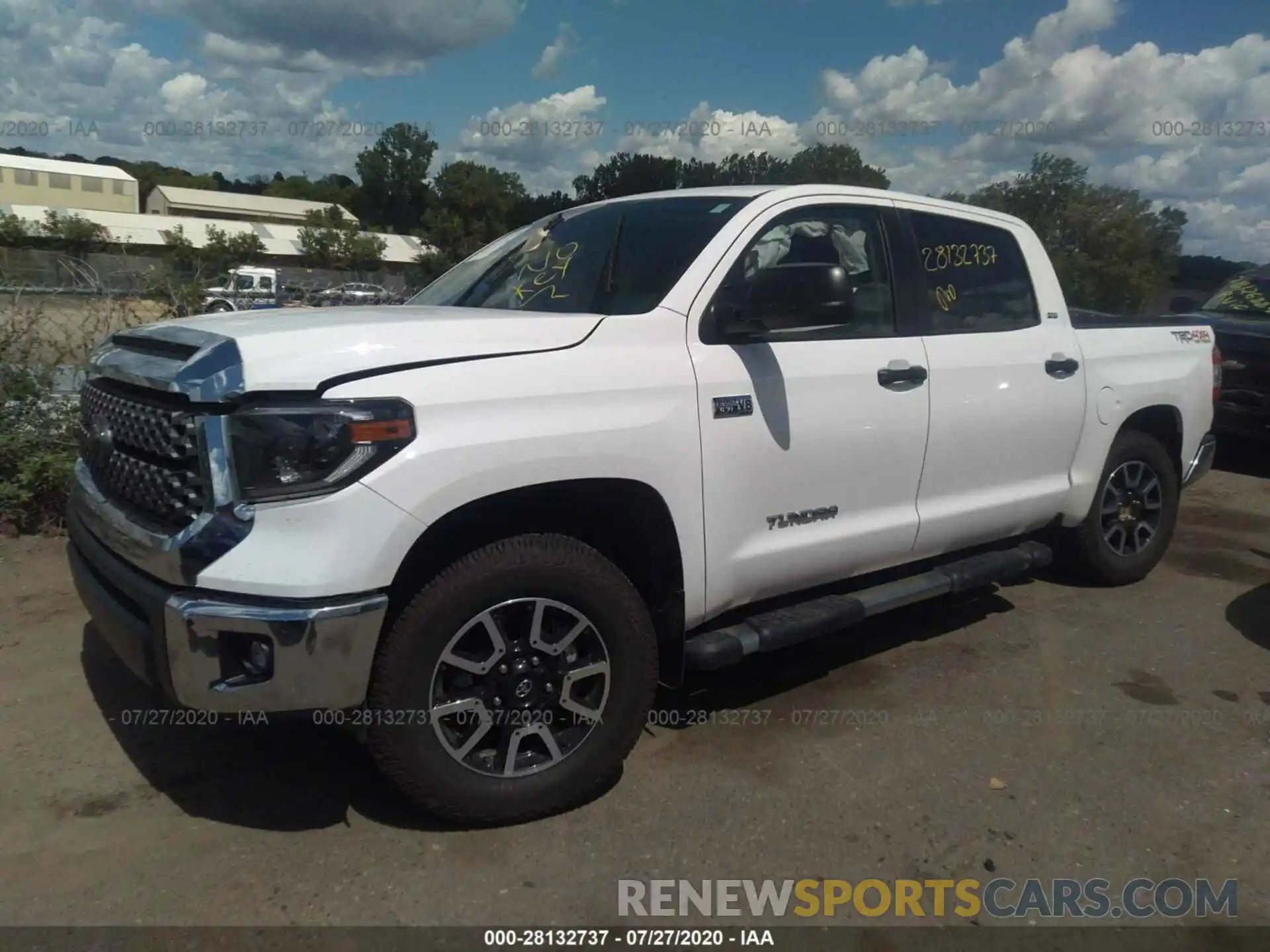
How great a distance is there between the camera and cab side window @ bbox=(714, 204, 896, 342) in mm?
3510

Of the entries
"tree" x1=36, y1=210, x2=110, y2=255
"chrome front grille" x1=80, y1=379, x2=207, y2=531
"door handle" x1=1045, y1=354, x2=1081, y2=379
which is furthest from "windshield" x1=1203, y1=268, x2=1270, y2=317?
"tree" x1=36, y1=210, x2=110, y2=255

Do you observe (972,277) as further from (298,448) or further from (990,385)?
(298,448)

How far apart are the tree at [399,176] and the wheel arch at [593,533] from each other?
77674 millimetres

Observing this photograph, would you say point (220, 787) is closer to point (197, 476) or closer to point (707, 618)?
point (197, 476)

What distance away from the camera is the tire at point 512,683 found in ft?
8.93

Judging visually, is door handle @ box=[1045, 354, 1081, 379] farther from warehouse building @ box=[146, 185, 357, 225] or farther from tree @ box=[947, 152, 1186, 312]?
warehouse building @ box=[146, 185, 357, 225]

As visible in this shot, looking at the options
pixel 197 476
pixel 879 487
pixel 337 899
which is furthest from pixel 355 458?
pixel 879 487

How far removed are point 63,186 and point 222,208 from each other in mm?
10937

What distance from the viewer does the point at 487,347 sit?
286cm

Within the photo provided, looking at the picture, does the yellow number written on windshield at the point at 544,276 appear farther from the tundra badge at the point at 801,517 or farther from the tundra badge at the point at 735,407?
the tundra badge at the point at 801,517

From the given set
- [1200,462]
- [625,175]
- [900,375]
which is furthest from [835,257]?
[625,175]

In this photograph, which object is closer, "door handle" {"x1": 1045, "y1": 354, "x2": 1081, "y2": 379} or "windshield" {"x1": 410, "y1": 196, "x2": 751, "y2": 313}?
"windshield" {"x1": 410, "y1": 196, "x2": 751, "y2": 313}

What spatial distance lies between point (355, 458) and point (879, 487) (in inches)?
82.5

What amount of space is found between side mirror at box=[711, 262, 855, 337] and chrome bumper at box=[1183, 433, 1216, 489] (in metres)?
3.36
